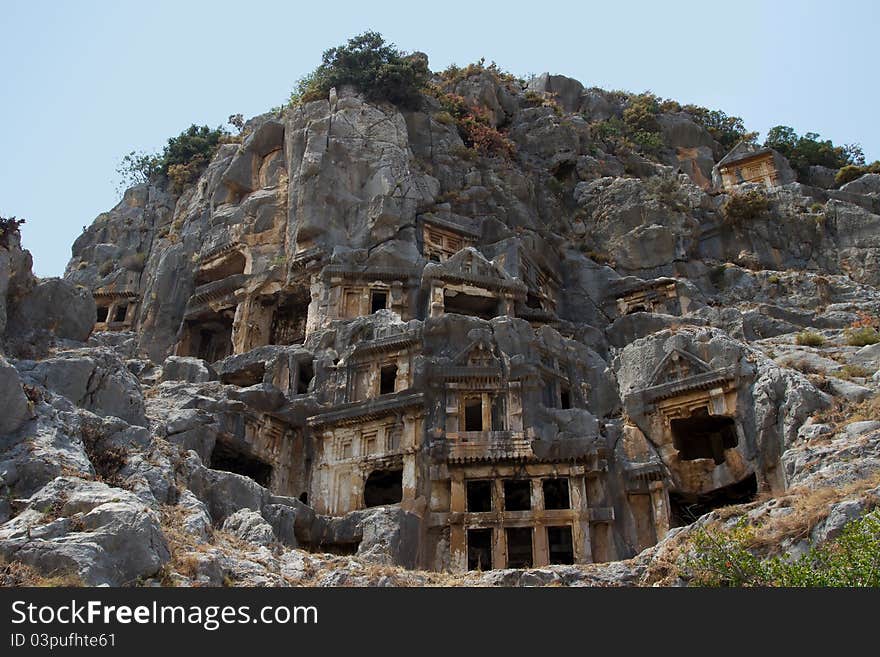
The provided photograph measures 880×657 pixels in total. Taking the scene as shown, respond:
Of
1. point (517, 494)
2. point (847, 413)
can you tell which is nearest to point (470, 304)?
point (517, 494)

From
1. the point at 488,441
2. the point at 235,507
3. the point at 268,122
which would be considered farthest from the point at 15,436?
the point at 268,122

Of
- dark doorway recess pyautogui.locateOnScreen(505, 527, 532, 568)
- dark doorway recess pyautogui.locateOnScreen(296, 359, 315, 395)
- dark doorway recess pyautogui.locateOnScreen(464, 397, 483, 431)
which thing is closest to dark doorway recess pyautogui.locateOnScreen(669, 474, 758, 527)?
dark doorway recess pyautogui.locateOnScreen(505, 527, 532, 568)

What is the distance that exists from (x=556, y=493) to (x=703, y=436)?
22.6 ft

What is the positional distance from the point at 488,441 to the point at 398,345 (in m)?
6.90

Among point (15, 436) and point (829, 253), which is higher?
point (829, 253)

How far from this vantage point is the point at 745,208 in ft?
188

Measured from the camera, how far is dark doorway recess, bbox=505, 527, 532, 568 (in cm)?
3416

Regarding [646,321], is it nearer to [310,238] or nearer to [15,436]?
[310,238]

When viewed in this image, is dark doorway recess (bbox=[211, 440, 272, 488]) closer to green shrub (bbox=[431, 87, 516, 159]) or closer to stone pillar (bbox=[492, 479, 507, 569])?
stone pillar (bbox=[492, 479, 507, 569])

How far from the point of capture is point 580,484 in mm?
34062

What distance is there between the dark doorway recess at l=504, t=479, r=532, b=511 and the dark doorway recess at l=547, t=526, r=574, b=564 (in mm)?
1416

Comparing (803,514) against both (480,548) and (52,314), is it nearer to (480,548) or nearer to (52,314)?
(480,548)

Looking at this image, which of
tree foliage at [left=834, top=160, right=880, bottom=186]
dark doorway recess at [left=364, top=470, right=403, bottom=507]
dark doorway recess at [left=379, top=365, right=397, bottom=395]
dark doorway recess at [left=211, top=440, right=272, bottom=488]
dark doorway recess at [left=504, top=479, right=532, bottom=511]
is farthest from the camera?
tree foliage at [left=834, top=160, right=880, bottom=186]

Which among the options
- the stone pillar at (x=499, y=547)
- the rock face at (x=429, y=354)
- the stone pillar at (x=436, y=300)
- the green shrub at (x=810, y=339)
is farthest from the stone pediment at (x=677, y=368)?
the stone pillar at (x=436, y=300)
